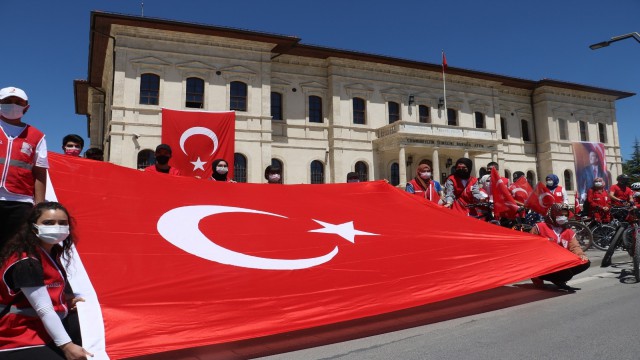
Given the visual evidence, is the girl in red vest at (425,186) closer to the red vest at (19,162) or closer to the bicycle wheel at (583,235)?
the bicycle wheel at (583,235)

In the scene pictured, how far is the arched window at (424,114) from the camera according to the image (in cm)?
3166

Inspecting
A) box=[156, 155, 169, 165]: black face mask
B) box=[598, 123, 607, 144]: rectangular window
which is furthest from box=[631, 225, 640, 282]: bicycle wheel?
box=[598, 123, 607, 144]: rectangular window

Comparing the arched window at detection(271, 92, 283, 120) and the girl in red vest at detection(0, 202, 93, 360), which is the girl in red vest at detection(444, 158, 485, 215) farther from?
the arched window at detection(271, 92, 283, 120)

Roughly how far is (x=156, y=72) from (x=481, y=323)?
78.9ft

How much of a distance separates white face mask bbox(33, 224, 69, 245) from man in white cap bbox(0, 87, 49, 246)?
120 cm

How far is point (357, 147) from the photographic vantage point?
1148 inches

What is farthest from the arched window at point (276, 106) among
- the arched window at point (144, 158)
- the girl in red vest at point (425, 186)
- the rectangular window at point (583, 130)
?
the rectangular window at point (583, 130)

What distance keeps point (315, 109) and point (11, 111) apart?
26.5 meters

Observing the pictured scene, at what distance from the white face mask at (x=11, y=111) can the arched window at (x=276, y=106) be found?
82.3 ft

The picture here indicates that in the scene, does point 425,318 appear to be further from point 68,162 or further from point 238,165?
point 238,165

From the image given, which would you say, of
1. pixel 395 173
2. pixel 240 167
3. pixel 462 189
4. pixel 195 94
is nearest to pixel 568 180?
pixel 395 173

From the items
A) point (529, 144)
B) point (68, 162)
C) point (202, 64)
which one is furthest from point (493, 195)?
point (529, 144)

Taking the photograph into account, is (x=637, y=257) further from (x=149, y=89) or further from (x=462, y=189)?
(x=149, y=89)

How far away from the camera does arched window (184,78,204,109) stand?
2494 cm
